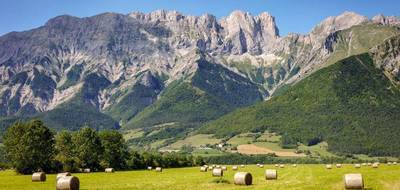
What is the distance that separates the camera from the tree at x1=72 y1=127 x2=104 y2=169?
13175 cm

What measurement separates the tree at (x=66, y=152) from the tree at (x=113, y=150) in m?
10.3

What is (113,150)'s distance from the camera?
472ft

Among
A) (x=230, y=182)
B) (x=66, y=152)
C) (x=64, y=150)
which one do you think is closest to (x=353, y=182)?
(x=230, y=182)

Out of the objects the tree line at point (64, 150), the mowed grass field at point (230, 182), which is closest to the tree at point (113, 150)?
the tree line at point (64, 150)

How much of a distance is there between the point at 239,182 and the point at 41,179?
35.0 m

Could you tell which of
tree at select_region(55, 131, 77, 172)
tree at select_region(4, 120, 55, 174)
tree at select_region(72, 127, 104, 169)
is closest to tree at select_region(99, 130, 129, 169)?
tree at select_region(72, 127, 104, 169)

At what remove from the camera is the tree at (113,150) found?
14125 cm

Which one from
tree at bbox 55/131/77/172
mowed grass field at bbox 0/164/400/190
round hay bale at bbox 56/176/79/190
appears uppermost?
tree at bbox 55/131/77/172

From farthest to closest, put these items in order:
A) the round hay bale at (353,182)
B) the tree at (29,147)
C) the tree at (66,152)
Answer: the tree at (66,152), the tree at (29,147), the round hay bale at (353,182)

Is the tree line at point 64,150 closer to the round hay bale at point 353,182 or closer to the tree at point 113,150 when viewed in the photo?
the tree at point 113,150

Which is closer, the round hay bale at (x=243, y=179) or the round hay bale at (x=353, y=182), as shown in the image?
the round hay bale at (x=353, y=182)

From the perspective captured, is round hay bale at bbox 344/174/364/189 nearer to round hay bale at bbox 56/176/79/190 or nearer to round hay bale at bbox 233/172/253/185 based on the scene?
round hay bale at bbox 233/172/253/185

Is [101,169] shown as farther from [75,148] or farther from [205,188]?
[205,188]

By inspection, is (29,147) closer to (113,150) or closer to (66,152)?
(66,152)
